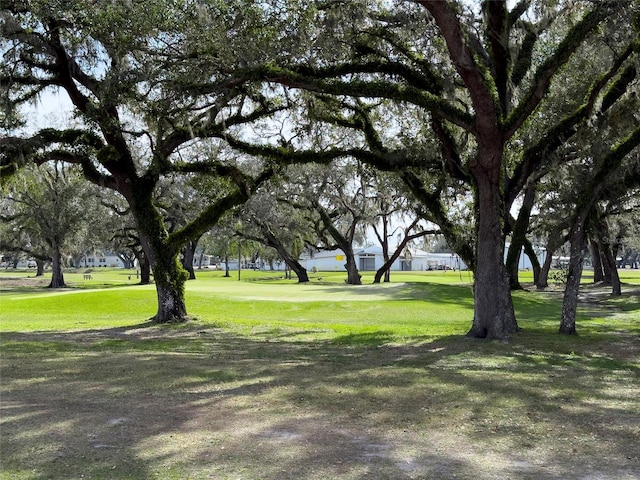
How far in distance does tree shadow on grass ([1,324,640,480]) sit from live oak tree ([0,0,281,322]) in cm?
558

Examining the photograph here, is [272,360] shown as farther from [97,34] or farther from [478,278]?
[97,34]

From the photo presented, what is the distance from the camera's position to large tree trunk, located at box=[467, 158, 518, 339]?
1216 cm

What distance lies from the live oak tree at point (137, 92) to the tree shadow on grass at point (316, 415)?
18.3 feet

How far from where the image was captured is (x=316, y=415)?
18.6 feet

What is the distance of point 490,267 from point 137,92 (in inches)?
328

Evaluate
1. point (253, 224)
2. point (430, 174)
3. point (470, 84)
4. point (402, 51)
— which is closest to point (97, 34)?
point (402, 51)

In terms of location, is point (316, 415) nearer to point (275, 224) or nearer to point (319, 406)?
point (319, 406)

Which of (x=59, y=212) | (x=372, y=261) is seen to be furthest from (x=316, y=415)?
(x=372, y=261)

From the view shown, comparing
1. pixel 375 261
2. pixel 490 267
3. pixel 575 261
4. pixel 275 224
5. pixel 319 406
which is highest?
pixel 275 224

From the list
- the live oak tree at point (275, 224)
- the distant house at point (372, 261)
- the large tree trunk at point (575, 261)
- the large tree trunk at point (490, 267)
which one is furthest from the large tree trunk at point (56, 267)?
the distant house at point (372, 261)

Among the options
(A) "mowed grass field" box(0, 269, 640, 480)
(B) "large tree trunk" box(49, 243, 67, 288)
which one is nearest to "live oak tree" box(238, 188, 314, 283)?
(B) "large tree trunk" box(49, 243, 67, 288)

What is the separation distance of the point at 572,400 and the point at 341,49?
833cm

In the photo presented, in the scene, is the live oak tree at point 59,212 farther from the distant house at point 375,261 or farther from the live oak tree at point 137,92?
the distant house at point 375,261

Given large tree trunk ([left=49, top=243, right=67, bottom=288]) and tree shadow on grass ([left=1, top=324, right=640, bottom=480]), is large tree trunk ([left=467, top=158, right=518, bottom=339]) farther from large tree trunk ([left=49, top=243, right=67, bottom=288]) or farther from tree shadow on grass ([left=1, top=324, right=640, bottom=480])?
large tree trunk ([left=49, top=243, right=67, bottom=288])
